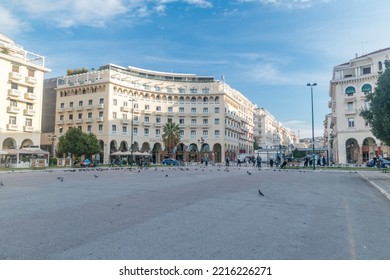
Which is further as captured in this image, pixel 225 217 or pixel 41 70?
pixel 41 70

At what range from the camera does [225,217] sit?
743 cm

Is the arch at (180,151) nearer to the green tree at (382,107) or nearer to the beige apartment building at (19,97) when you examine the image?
the beige apartment building at (19,97)

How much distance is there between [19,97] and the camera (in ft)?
154

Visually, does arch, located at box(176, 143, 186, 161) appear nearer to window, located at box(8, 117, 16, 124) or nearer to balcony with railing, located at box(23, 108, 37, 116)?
balcony with railing, located at box(23, 108, 37, 116)

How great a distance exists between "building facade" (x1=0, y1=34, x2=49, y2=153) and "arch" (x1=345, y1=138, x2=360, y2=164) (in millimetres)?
54535

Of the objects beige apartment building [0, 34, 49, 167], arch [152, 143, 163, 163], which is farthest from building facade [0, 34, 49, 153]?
arch [152, 143, 163, 163]

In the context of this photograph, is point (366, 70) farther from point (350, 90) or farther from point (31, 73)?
point (31, 73)

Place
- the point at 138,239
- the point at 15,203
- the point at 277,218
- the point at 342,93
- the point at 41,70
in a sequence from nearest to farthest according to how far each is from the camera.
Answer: the point at 138,239 < the point at 277,218 < the point at 15,203 < the point at 41,70 < the point at 342,93

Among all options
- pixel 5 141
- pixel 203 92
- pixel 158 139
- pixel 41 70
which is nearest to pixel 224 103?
pixel 203 92

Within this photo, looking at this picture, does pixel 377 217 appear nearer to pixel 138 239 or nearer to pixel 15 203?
pixel 138 239

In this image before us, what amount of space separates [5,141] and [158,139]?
3108 centimetres

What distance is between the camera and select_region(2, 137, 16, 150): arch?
46594 millimetres

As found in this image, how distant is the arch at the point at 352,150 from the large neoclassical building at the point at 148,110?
26.4 metres

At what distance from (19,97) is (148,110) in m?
27.4
